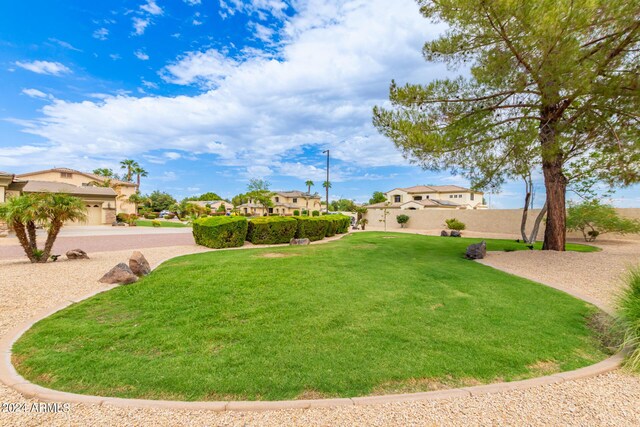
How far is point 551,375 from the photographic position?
3145mm

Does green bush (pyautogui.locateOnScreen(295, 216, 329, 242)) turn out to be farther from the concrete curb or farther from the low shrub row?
the concrete curb

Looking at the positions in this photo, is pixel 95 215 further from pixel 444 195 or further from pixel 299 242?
pixel 444 195

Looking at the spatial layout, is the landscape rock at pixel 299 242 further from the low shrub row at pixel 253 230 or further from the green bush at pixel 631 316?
the green bush at pixel 631 316

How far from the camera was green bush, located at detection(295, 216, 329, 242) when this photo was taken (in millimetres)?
15505

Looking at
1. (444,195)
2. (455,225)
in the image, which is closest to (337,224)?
(455,225)

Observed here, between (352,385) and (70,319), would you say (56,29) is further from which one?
(352,385)

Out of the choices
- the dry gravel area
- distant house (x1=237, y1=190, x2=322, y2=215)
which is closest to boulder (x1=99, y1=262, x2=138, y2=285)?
the dry gravel area

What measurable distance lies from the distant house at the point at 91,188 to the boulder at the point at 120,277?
17.8 meters

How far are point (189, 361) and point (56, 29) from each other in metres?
13.4

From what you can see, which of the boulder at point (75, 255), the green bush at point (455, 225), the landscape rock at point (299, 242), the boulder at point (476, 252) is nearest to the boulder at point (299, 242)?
the landscape rock at point (299, 242)

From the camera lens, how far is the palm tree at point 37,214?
816 cm

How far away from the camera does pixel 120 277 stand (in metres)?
6.63

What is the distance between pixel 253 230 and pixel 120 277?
7.54 meters

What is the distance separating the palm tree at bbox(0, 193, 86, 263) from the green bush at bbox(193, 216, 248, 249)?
176 inches
